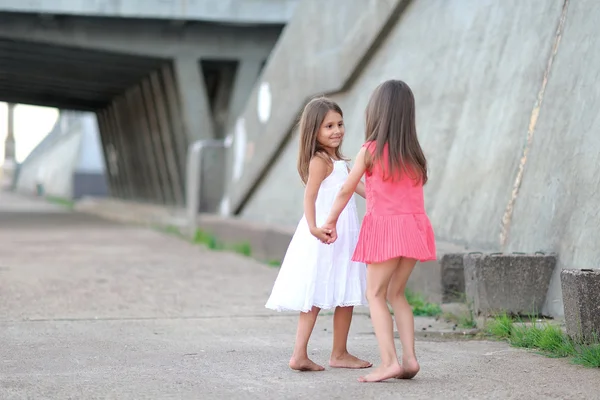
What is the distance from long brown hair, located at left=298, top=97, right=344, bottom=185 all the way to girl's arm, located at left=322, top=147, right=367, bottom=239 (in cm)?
36

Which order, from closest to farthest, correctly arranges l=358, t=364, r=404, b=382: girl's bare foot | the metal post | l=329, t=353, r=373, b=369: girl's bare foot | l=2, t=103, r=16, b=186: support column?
1. l=358, t=364, r=404, b=382: girl's bare foot
2. l=329, t=353, r=373, b=369: girl's bare foot
3. the metal post
4. l=2, t=103, r=16, b=186: support column

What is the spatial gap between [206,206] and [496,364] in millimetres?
13244

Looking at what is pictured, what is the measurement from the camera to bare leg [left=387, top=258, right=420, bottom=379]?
5.25m

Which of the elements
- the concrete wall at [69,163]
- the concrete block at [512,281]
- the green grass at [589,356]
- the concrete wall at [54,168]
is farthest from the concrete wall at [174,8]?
the concrete wall at [54,168]

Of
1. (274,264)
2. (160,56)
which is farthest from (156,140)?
(274,264)

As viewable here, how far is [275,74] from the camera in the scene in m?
15.9

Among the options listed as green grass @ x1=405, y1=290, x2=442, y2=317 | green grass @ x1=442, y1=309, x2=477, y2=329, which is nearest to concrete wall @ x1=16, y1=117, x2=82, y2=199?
green grass @ x1=405, y1=290, x2=442, y2=317

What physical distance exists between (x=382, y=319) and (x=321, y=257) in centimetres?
59

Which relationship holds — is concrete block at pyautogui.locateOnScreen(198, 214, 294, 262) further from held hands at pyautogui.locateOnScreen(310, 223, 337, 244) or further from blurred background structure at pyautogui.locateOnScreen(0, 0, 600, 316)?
held hands at pyautogui.locateOnScreen(310, 223, 337, 244)

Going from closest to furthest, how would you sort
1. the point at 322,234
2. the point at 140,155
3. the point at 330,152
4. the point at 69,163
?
the point at 322,234 → the point at 330,152 → the point at 140,155 → the point at 69,163

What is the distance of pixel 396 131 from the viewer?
540 cm

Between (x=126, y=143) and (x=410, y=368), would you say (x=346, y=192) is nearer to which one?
(x=410, y=368)

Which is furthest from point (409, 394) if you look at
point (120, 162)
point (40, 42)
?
point (120, 162)

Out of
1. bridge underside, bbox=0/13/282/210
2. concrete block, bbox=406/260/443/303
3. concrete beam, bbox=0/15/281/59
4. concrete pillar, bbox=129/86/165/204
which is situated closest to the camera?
concrete block, bbox=406/260/443/303
